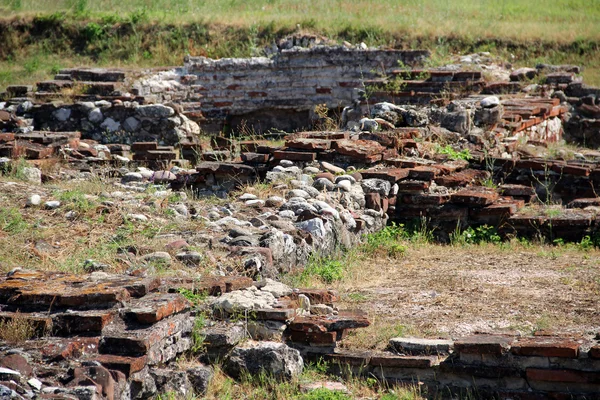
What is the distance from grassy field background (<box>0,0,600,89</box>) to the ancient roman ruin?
131cm

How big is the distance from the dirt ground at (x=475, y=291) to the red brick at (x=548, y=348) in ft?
1.55

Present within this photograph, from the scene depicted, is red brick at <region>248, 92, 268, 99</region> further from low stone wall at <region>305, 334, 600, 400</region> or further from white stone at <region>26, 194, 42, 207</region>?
low stone wall at <region>305, 334, 600, 400</region>

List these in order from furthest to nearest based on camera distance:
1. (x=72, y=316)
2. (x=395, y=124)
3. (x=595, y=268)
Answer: (x=395, y=124)
(x=595, y=268)
(x=72, y=316)

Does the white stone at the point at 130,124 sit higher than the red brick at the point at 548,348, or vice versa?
the red brick at the point at 548,348

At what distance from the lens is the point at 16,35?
16.6 m

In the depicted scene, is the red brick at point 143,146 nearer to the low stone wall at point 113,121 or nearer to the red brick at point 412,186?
the low stone wall at point 113,121

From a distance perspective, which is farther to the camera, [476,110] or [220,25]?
[220,25]

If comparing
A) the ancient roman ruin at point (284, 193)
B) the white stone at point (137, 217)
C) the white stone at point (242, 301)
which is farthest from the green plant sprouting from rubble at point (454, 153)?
the white stone at point (242, 301)

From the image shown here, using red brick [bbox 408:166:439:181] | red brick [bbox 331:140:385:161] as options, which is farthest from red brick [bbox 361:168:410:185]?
red brick [bbox 331:140:385:161]

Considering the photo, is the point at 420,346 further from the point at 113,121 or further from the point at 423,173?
the point at 113,121

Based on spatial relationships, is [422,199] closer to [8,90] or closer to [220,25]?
[8,90]

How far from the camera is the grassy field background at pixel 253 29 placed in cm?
1494

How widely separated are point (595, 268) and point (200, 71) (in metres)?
9.45

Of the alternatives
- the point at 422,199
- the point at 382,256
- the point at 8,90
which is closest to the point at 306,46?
the point at 8,90
